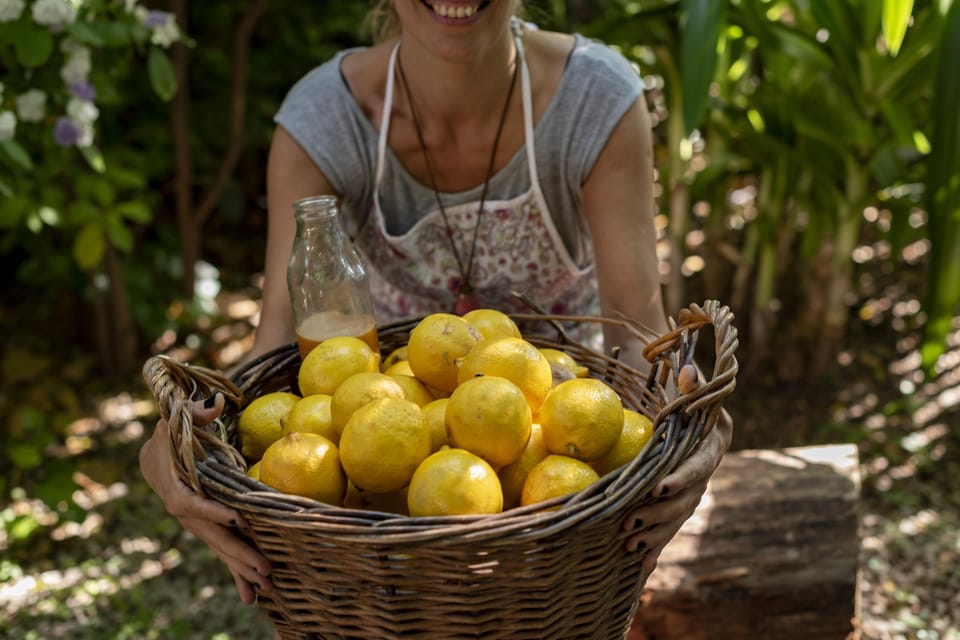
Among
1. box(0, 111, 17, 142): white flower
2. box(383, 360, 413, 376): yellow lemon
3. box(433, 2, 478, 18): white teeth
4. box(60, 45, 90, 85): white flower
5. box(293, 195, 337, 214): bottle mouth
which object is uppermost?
box(433, 2, 478, 18): white teeth

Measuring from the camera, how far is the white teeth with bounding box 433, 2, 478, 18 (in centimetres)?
144

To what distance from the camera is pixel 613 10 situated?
2.84 m

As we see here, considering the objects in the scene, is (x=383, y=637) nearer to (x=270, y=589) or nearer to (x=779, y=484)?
(x=270, y=589)

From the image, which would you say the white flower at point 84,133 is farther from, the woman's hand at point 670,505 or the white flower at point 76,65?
the woman's hand at point 670,505

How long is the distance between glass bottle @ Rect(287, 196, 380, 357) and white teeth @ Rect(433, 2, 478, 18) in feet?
1.20

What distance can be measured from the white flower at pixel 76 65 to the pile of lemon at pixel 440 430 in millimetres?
1221

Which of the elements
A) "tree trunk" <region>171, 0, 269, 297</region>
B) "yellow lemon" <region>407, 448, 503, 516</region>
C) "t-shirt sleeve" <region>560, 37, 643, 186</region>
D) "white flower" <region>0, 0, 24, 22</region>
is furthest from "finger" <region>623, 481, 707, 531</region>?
"tree trunk" <region>171, 0, 269, 297</region>

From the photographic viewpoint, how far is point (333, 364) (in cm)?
118

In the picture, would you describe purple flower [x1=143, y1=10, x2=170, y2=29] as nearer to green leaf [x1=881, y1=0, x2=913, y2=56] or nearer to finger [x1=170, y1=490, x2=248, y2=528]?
finger [x1=170, y1=490, x2=248, y2=528]

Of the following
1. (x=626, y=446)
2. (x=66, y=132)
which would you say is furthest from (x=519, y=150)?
(x=66, y=132)

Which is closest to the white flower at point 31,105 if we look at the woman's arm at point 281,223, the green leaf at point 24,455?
the woman's arm at point 281,223

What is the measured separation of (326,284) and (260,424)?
249 millimetres

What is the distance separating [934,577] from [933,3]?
1364 millimetres

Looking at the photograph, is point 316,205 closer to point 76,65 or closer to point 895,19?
point 76,65
